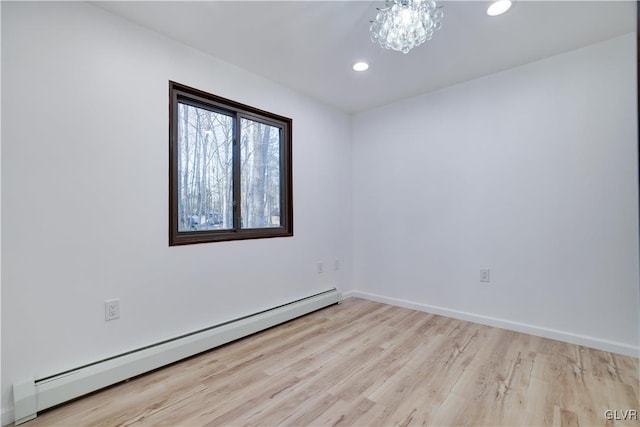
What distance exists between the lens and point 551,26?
2.05 meters

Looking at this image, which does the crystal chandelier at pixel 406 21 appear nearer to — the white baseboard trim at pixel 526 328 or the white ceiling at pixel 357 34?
the white ceiling at pixel 357 34

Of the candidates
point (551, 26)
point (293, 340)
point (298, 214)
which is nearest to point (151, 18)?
point (298, 214)

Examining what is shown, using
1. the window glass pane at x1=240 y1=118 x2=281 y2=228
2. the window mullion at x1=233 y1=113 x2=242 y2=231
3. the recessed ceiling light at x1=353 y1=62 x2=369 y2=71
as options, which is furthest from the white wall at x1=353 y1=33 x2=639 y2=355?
the window mullion at x1=233 y1=113 x2=242 y2=231

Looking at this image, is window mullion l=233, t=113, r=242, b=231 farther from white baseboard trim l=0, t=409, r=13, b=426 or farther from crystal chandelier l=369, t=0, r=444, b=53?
white baseboard trim l=0, t=409, r=13, b=426

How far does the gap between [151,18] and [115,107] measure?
635 mm

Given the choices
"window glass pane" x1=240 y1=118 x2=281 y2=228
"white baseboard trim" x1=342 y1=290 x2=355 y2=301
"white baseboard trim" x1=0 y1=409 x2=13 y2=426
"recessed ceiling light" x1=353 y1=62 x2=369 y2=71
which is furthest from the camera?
"white baseboard trim" x1=342 y1=290 x2=355 y2=301

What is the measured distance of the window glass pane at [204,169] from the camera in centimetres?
231

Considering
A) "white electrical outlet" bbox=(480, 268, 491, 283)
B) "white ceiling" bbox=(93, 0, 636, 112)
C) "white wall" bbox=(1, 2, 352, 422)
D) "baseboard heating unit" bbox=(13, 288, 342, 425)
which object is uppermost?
"white ceiling" bbox=(93, 0, 636, 112)

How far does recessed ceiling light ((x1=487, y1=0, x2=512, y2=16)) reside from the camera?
1.79 metres

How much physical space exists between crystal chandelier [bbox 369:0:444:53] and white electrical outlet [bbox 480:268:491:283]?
2111 millimetres

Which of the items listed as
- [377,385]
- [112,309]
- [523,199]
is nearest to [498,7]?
[523,199]

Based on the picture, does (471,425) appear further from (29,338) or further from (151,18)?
(151,18)

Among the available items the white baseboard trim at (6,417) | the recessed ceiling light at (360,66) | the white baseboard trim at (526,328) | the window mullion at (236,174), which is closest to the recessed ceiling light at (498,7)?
the recessed ceiling light at (360,66)

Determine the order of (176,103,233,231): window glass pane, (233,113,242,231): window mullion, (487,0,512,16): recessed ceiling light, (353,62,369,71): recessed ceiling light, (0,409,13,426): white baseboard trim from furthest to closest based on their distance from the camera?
(233,113,242,231): window mullion → (353,62,369,71): recessed ceiling light → (176,103,233,231): window glass pane → (487,0,512,16): recessed ceiling light → (0,409,13,426): white baseboard trim
